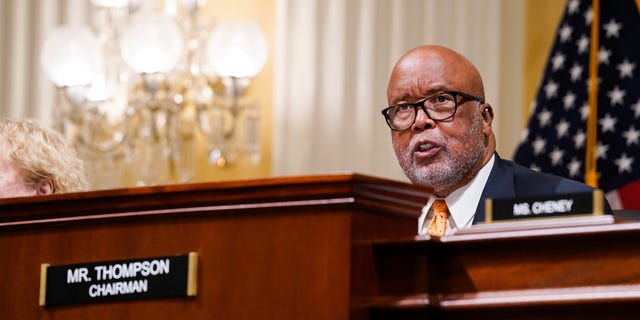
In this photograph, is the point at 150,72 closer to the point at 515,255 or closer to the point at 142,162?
the point at 142,162

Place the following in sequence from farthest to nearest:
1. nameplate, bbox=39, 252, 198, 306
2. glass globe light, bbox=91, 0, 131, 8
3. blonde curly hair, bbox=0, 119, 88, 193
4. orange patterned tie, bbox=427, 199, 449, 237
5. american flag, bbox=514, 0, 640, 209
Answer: glass globe light, bbox=91, 0, 131, 8 < american flag, bbox=514, 0, 640, 209 < blonde curly hair, bbox=0, 119, 88, 193 < orange patterned tie, bbox=427, 199, 449, 237 < nameplate, bbox=39, 252, 198, 306

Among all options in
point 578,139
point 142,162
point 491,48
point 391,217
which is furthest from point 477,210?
point 142,162

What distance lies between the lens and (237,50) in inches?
281

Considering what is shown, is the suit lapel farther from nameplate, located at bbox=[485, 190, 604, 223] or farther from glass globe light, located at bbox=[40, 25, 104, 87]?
glass globe light, located at bbox=[40, 25, 104, 87]

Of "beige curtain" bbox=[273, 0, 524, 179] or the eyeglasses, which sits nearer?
the eyeglasses

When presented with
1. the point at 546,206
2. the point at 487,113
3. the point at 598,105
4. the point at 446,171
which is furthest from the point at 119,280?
the point at 598,105

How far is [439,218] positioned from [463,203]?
0.70 feet

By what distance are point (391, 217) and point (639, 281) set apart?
0.47m

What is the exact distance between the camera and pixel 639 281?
267 centimetres

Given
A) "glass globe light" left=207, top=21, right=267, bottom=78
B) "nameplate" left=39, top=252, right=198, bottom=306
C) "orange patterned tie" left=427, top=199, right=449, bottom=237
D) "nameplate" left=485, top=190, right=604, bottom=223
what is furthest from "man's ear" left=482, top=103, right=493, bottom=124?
"glass globe light" left=207, top=21, right=267, bottom=78

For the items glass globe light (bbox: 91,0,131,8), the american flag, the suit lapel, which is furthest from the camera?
glass globe light (bbox: 91,0,131,8)

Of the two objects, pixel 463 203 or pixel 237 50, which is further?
pixel 237 50

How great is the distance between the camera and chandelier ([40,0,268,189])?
714cm

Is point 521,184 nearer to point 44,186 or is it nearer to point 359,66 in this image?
point 44,186
